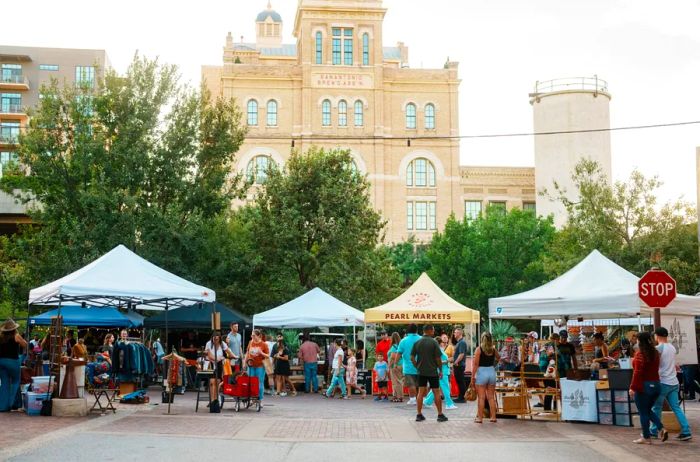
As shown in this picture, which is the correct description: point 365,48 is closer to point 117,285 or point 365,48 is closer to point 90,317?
point 90,317

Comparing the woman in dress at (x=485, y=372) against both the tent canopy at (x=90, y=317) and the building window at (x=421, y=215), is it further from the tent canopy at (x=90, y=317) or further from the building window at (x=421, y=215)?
the building window at (x=421, y=215)

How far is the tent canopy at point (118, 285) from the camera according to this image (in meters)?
17.0

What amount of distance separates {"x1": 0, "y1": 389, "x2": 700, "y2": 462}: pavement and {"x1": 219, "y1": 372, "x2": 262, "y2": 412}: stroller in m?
0.30

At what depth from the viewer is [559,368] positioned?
54.7 feet

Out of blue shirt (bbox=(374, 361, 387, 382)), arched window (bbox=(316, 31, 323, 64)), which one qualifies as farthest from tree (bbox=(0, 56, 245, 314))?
arched window (bbox=(316, 31, 323, 64))

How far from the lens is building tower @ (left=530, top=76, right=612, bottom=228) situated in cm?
6247

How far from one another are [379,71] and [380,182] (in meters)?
8.27

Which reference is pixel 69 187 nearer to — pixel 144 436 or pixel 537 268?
pixel 144 436

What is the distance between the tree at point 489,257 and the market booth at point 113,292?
1219 inches

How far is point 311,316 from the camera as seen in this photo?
26797mm

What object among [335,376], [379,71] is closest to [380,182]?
[379,71]

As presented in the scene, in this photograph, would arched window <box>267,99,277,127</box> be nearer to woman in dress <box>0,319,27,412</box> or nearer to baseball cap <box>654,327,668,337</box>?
woman in dress <box>0,319,27,412</box>

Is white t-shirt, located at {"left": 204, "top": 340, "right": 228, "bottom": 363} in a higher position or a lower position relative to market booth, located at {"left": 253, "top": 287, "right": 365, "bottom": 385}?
lower

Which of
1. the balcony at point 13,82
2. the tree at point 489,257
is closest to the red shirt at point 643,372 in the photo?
the tree at point 489,257
